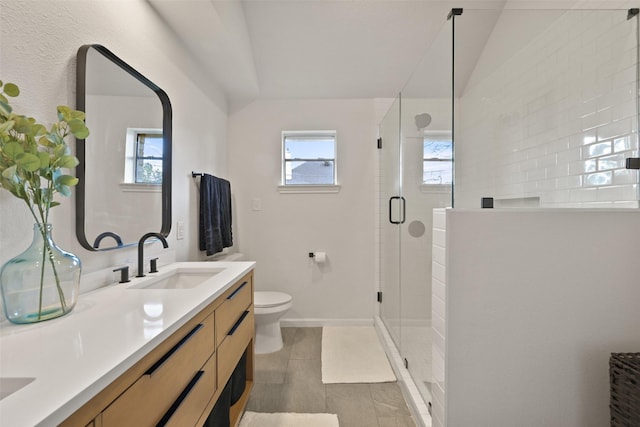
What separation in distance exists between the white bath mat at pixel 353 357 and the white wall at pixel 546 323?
0.84 m

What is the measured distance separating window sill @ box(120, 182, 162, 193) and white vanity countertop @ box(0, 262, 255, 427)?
514mm

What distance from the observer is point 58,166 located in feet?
2.95

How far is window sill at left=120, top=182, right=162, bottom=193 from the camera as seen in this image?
57.6 inches

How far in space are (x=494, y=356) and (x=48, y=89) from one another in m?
1.96

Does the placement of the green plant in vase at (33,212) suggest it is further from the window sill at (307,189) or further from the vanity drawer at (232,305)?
the window sill at (307,189)

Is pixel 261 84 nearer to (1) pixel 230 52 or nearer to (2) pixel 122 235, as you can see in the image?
(1) pixel 230 52

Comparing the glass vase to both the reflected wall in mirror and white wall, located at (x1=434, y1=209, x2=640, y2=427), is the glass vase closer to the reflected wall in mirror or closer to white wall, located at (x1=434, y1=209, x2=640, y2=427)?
the reflected wall in mirror

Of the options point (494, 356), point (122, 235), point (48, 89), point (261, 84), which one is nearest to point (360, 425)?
point (494, 356)

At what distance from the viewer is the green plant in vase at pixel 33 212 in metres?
0.80

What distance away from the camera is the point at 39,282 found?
0.88 m

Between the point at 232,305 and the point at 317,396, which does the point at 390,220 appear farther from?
the point at 232,305

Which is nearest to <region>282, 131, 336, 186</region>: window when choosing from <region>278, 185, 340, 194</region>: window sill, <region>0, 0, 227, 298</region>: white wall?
<region>278, 185, 340, 194</region>: window sill

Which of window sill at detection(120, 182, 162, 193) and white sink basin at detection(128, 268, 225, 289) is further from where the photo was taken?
white sink basin at detection(128, 268, 225, 289)

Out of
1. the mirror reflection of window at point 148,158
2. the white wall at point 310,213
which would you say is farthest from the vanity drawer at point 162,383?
the white wall at point 310,213
